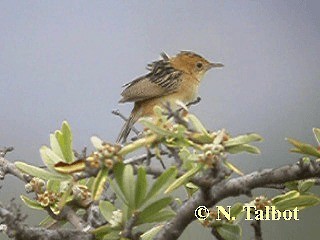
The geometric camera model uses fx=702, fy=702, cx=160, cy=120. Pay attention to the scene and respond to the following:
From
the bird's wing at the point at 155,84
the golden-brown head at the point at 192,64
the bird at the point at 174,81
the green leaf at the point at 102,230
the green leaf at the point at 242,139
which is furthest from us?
the golden-brown head at the point at 192,64

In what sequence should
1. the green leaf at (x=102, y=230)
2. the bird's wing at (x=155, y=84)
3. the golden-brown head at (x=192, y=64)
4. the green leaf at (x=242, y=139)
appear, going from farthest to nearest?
the golden-brown head at (x=192, y=64) < the bird's wing at (x=155, y=84) < the green leaf at (x=102, y=230) < the green leaf at (x=242, y=139)

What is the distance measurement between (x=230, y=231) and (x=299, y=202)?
83mm

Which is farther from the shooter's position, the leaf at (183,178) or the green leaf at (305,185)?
the green leaf at (305,185)

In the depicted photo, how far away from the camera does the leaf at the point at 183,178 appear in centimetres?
66

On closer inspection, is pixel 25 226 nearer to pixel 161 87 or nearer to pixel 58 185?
pixel 58 185

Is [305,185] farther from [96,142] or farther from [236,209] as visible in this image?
[96,142]

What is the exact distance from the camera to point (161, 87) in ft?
6.42

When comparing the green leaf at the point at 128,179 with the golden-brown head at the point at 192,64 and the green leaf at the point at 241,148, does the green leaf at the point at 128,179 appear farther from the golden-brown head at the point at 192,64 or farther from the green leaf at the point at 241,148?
the golden-brown head at the point at 192,64

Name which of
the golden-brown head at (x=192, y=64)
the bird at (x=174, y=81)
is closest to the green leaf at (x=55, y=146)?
the bird at (x=174, y=81)

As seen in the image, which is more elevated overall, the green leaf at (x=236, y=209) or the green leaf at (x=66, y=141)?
the green leaf at (x=66, y=141)

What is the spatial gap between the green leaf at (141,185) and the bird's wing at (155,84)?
34.9 inches

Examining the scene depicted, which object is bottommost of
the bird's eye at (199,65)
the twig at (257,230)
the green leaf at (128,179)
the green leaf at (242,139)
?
the twig at (257,230)

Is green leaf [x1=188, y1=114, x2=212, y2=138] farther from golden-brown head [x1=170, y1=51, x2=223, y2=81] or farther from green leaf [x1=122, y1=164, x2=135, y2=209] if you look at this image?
golden-brown head [x1=170, y1=51, x2=223, y2=81]

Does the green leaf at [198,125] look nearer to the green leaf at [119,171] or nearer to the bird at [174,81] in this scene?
the green leaf at [119,171]
